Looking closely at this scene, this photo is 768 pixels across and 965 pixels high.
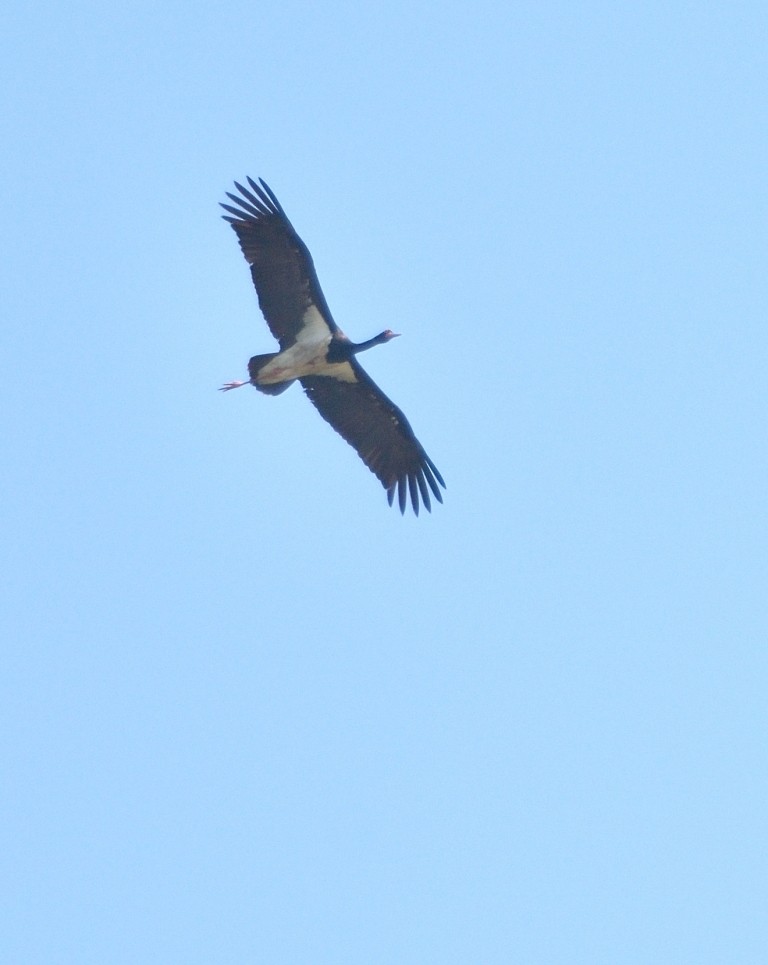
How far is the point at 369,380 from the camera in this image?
1109 inches

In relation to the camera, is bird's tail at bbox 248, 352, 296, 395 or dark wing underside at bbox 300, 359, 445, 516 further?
dark wing underside at bbox 300, 359, 445, 516

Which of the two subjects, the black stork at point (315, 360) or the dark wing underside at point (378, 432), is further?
the dark wing underside at point (378, 432)

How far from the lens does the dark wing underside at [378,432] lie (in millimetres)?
28297

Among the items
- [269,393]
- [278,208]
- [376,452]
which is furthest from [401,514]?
[278,208]

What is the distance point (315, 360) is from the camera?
27.5 m

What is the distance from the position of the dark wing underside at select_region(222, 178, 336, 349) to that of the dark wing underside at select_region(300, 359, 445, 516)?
141 cm

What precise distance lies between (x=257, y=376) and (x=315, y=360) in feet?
2.64

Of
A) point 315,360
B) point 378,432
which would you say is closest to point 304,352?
point 315,360

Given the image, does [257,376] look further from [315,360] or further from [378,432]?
[378,432]

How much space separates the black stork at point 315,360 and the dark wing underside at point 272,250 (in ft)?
0.04

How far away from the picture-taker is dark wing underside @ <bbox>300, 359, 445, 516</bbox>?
2830 cm

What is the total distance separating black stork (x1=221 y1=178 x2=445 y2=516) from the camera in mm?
26906

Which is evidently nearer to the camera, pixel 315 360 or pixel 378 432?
pixel 315 360

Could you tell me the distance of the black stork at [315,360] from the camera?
26.9m
